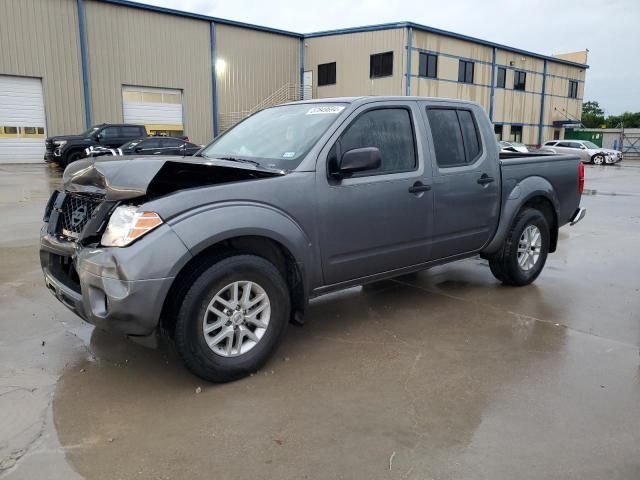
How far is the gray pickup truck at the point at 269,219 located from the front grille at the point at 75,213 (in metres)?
0.01

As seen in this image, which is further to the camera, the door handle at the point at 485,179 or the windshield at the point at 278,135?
the door handle at the point at 485,179

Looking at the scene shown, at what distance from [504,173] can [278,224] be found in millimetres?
2752

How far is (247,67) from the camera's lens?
33.6 m

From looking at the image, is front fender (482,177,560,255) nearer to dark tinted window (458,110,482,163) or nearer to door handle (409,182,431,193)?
dark tinted window (458,110,482,163)

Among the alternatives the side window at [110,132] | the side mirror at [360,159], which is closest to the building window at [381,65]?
the side window at [110,132]

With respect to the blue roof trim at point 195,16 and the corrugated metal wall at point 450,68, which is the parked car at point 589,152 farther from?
the blue roof trim at point 195,16

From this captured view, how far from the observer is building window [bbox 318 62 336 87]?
36469mm

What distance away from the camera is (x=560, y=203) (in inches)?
234

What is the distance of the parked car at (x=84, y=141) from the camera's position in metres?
20.4

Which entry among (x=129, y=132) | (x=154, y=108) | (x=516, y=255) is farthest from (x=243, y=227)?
(x=154, y=108)

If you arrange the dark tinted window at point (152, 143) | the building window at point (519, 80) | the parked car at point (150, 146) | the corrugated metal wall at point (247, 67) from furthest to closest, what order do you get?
the building window at point (519, 80) < the corrugated metal wall at point (247, 67) < the dark tinted window at point (152, 143) < the parked car at point (150, 146)

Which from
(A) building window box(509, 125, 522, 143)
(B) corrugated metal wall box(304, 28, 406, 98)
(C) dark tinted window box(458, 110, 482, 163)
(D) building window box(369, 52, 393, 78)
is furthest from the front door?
(A) building window box(509, 125, 522, 143)

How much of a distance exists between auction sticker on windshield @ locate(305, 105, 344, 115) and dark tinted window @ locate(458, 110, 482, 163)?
1.42 metres

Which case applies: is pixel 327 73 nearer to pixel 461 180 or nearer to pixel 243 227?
pixel 461 180
